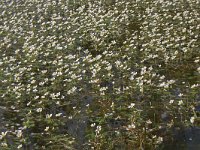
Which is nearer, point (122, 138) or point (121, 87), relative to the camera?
point (122, 138)

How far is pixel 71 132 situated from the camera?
31.3 ft

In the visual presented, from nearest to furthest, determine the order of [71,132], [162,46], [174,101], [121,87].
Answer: [71,132], [174,101], [121,87], [162,46]

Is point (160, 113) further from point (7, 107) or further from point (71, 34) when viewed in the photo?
point (71, 34)

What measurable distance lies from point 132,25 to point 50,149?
7717 millimetres

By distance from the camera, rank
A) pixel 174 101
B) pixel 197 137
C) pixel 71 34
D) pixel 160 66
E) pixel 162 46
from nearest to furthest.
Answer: pixel 197 137 → pixel 174 101 → pixel 160 66 → pixel 162 46 → pixel 71 34

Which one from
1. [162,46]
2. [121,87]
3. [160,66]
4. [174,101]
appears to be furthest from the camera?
[162,46]

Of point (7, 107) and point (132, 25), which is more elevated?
point (132, 25)

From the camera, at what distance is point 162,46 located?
13.1 meters

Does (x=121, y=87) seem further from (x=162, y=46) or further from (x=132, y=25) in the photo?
(x=132, y=25)

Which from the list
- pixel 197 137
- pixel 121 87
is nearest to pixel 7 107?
pixel 121 87

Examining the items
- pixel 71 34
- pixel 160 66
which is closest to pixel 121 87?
pixel 160 66

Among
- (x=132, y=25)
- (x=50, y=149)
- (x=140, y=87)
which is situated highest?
(x=132, y=25)

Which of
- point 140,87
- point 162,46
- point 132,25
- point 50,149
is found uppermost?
point 132,25

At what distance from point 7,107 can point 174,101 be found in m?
4.30
